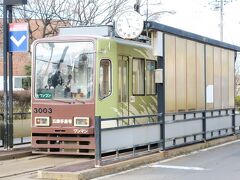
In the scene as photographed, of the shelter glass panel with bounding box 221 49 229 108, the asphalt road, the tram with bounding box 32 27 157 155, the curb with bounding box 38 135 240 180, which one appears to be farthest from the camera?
the shelter glass panel with bounding box 221 49 229 108

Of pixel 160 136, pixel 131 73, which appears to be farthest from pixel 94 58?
pixel 160 136

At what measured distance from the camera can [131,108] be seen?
1541cm

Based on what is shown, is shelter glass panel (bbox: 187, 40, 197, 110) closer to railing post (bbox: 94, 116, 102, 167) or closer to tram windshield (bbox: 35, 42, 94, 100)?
tram windshield (bbox: 35, 42, 94, 100)

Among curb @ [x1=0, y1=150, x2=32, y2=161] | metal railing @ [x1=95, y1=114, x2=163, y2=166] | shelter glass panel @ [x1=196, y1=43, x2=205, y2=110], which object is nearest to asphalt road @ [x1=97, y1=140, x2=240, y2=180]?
metal railing @ [x1=95, y1=114, x2=163, y2=166]

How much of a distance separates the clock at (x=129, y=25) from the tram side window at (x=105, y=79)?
88 cm

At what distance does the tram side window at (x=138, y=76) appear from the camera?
15617 millimetres

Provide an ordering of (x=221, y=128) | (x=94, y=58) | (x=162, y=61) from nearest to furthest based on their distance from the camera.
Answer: (x=94, y=58) → (x=162, y=61) → (x=221, y=128)

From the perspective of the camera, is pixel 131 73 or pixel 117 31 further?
pixel 131 73

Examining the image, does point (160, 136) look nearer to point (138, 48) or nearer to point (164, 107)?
point (164, 107)

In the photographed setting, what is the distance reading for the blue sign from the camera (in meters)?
15.3

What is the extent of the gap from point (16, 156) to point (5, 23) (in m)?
3.83

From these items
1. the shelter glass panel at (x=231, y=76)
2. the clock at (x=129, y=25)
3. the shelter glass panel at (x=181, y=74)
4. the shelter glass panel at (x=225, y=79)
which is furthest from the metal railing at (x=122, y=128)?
the shelter glass panel at (x=231, y=76)

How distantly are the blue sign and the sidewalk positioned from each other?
2.80 m

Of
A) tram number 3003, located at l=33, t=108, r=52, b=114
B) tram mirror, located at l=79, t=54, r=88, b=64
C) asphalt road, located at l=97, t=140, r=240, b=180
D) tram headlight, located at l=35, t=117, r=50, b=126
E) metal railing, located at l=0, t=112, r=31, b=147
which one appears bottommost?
asphalt road, located at l=97, t=140, r=240, b=180
